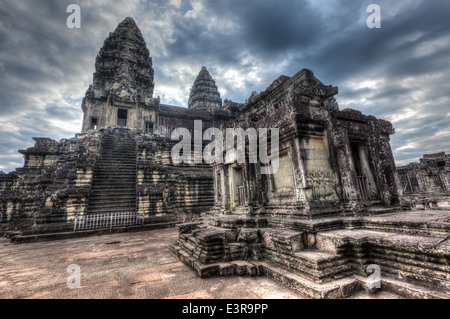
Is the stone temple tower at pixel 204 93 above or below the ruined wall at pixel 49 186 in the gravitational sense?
above

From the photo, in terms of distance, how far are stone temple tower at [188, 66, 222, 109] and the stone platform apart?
36804 millimetres

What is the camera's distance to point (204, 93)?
3997cm

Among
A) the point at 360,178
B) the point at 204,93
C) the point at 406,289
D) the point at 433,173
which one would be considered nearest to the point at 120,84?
the point at 204,93

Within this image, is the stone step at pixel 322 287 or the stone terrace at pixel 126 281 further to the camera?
the stone terrace at pixel 126 281

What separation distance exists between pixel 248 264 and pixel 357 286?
188cm

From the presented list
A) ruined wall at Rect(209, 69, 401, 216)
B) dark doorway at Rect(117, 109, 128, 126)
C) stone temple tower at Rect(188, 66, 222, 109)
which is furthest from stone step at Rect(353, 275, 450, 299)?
stone temple tower at Rect(188, 66, 222, 109)

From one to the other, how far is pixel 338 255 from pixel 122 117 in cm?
2630

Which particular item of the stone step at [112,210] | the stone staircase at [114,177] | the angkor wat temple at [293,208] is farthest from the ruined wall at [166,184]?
the stone staircase at [114,177]

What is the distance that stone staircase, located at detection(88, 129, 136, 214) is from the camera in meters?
12.2

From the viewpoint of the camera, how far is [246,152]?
6297mm

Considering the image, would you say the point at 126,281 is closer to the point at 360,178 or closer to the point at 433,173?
the point at 360,178

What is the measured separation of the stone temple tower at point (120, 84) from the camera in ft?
75.0

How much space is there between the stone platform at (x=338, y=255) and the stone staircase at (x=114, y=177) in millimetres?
9450

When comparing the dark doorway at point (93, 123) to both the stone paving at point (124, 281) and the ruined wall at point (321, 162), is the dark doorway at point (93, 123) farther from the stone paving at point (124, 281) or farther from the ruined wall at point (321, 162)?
the ruined wall at point (321, 162)
